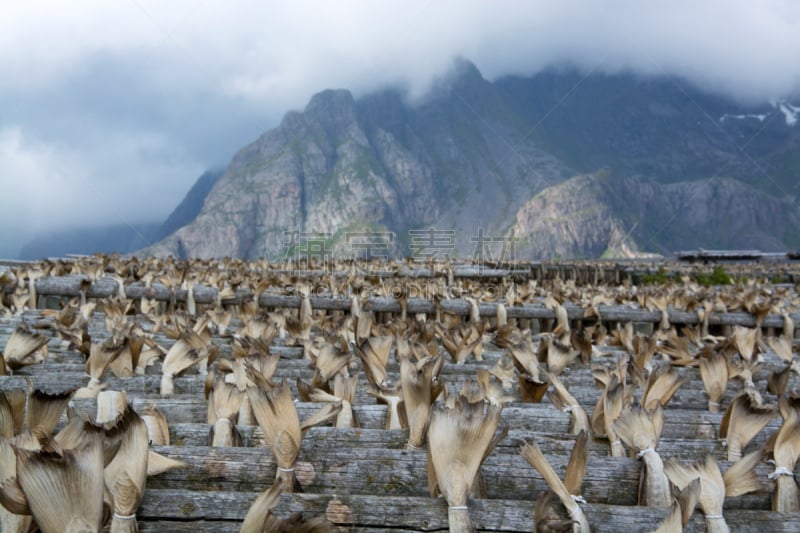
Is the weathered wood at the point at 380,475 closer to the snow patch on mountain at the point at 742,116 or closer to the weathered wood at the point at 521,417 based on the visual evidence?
the weathered wood at the point at 521,417

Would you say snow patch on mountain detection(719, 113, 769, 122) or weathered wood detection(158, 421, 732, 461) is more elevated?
snow patch on mountain detection(719, 113, 769, 122)

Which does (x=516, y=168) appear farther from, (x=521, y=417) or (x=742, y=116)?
(x=521, y=417)

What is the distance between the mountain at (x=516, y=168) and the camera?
127m

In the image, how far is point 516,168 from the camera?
5955 inches

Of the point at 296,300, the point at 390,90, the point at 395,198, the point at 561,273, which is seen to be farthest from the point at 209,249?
the point at 296,300

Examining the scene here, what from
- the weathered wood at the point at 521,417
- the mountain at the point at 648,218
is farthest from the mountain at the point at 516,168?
the weathered wood at the point at 521,417

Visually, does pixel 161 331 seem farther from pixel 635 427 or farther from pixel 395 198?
pixel 395 198

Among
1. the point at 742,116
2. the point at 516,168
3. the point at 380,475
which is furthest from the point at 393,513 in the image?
the point at 742,116

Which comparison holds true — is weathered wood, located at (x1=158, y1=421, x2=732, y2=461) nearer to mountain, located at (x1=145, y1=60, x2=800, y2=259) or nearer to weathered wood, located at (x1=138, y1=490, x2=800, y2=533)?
weathered wood, located at (x1=138, y1=490, x2=800, y2=533)

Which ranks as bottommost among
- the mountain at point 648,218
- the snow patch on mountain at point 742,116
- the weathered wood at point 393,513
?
the weathered wood at point 393,513

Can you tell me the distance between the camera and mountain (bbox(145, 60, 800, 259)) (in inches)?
5000

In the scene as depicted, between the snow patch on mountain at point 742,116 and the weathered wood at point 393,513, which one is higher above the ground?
the snow patch on mountain at point 742,116

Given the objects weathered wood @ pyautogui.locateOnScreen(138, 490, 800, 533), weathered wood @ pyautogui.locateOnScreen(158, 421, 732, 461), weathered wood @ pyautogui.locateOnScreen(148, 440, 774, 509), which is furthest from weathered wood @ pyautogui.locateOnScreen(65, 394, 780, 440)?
weathered wood @ pyautogui.locateOnScreen(138, 490, 800, 533)

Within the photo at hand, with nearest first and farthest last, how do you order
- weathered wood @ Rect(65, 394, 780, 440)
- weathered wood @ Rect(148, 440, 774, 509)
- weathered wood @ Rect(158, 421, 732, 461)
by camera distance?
weathered wood @ Rect(148, 440, 774, 509), weathered wood @ Rect(158, 421, 732, 461), weathered wood @ Rect(65, 394, 780, 440)
